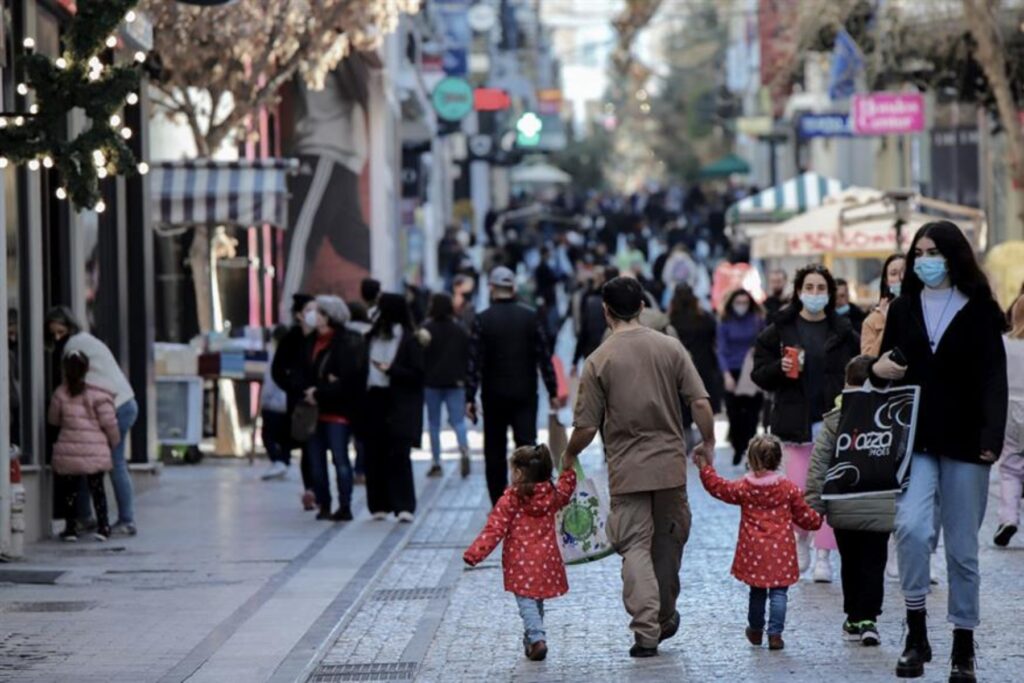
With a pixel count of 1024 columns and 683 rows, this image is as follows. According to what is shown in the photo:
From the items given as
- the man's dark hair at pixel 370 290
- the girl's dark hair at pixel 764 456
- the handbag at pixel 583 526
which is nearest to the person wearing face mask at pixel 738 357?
the man's dark hair at pixel 370 290

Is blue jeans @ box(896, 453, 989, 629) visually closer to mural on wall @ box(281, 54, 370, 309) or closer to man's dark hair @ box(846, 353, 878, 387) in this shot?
man's dark hair @ box(846, 353, 878, 387)

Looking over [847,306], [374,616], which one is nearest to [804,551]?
[374,616]

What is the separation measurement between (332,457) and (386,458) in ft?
1.79

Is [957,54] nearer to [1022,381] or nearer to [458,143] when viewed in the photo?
[1022,381]

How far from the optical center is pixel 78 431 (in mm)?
16297

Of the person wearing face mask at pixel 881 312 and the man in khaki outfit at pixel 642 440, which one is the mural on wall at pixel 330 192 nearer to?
the person wearing face mask at pixel 881 312

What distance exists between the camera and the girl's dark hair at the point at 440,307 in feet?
69.6

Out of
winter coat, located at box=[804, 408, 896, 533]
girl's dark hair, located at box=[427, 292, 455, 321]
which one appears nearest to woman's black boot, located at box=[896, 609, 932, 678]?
winter coat, located at box=[804, 408, 896, 533]

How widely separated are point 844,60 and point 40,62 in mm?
22985

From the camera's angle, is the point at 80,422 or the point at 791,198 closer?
the point at 80,422

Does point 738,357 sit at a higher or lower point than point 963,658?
higher

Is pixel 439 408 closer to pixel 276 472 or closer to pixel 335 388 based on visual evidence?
pixel 276 472

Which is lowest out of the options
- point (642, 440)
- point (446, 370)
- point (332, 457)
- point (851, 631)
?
point (851, 631)

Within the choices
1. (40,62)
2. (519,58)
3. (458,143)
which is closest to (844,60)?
(40,62)
